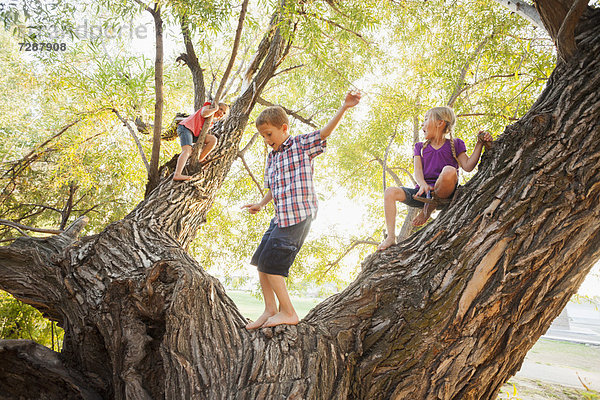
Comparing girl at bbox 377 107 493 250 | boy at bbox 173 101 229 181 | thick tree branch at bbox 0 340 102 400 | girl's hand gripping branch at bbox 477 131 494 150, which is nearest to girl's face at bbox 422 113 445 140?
girl at bbox 377 107 493 250

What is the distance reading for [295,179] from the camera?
2.11 meters

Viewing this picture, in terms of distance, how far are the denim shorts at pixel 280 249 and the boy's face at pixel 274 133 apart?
0.50m

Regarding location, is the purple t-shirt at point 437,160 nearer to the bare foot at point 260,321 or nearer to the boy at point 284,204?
the boy at point 284,204

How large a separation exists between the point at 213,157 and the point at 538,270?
2.88m

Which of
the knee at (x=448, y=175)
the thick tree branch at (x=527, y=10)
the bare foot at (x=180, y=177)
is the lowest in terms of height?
the knee at (x=448, y=175)

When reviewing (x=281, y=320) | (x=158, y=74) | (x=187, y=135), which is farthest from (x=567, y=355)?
(x=158, y=74)

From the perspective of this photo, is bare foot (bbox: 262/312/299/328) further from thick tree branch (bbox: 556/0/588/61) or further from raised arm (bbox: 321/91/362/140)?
thick tree branch (bbox: 556/0/588/61)

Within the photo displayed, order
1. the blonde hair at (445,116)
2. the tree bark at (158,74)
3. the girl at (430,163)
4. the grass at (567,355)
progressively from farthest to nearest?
the grass at (567,355) < the tree bark at (158,74) < the blonde hair at (445,116) < the girl at (430,163)

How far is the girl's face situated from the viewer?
2.28 metres

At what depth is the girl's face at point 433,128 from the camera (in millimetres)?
2279

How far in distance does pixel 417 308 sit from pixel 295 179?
936 millimetres

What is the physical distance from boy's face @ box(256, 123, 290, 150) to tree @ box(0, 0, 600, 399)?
0.86 meters

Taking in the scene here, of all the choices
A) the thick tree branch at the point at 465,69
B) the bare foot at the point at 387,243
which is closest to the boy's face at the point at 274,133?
the bare foot at the point at 387,243

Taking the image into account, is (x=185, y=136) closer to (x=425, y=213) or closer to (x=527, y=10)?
(x=425, y=213)
